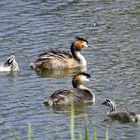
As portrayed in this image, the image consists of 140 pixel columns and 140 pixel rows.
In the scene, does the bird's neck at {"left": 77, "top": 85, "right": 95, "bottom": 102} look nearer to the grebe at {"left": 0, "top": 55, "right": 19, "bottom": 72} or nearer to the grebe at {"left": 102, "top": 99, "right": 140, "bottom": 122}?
the grebe at {"left": 102, "top": 99, "right": 140, "bottom": 122}

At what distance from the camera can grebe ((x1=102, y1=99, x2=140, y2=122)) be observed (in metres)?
13.1

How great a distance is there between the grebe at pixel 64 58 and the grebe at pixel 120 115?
11.9 feet

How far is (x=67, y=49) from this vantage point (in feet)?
61.3

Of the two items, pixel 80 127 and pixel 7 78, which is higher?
pixel 7 78

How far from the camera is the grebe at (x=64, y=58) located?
17453mm

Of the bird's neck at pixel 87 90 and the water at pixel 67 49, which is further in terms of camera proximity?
the bird's neck at pixel 87 90

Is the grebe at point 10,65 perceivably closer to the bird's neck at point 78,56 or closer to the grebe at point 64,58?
the grebe at point 64,58

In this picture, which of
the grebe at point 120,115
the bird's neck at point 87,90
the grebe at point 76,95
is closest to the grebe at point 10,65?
the grebe at point 76,95

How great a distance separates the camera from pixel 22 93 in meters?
15.1

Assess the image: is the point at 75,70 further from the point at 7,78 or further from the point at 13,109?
the point at 13,109

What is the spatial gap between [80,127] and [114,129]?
0.55 metres

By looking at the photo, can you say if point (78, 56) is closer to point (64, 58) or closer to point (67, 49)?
point (64, 58)

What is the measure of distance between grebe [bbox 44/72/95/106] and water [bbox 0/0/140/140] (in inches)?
6.1

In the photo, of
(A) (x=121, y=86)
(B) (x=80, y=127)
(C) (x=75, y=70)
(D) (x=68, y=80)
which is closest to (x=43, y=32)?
(C) (x=75, y=70)
